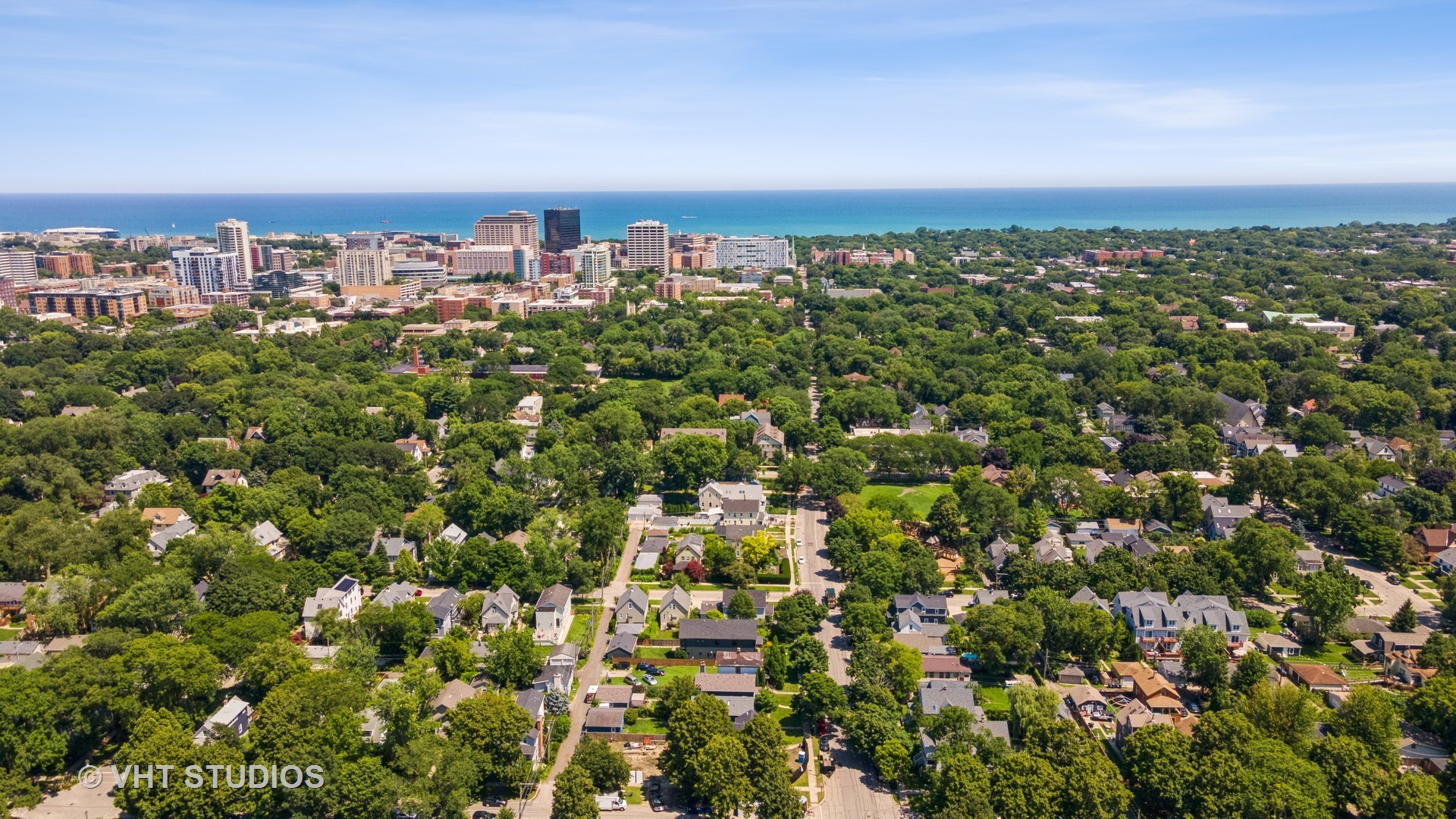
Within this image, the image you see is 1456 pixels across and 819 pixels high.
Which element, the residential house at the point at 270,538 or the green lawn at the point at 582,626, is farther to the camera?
the residential house at the point at 270,538

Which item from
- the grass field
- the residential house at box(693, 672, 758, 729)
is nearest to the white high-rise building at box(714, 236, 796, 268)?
the grass field

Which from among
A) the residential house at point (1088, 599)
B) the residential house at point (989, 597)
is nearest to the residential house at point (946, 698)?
the residential house at point (989, 597)

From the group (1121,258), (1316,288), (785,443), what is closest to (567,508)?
(785,443)

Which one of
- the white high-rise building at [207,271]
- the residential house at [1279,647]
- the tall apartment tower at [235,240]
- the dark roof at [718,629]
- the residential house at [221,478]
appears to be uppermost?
the tall apartment tower at [235,240]

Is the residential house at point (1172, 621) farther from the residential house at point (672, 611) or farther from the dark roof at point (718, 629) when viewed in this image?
the residential house at point (672, 611)

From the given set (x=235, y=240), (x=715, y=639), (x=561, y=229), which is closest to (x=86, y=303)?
(x=235, y=240)

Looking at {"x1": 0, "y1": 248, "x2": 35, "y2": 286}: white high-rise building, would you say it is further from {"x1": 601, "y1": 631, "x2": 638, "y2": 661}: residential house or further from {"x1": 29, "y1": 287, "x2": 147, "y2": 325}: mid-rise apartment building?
{"x1": 601, "y1": 631, "x2": 638, "y2": 661}: residential house

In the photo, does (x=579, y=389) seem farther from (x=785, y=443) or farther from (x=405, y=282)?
(x=405, y=282)
